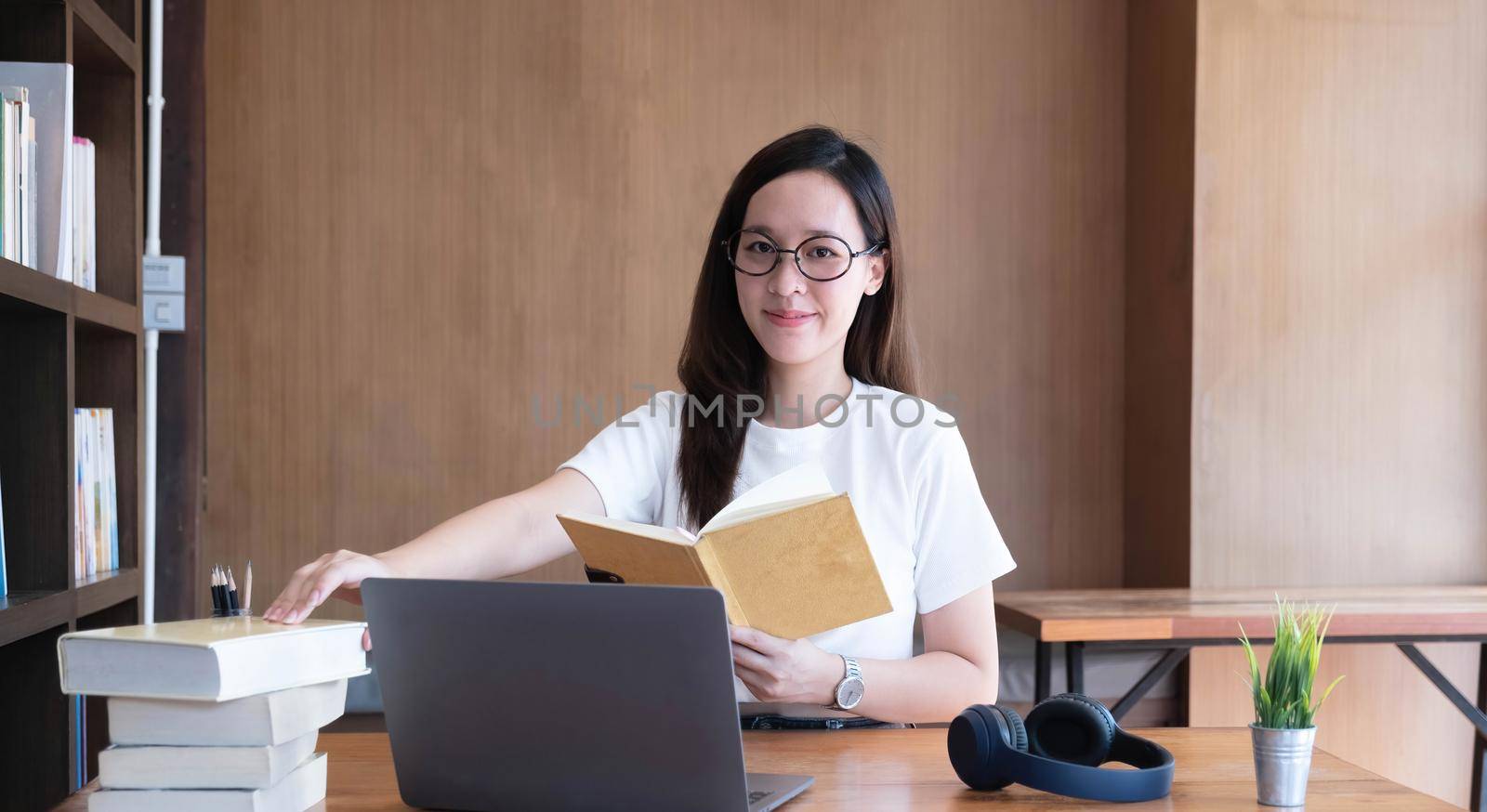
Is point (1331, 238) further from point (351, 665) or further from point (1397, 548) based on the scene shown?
point (351, 665)

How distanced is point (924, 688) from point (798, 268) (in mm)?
548

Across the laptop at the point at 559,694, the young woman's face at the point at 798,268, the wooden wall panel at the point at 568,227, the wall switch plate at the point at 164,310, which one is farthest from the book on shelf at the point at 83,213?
the laptop at the point at 559,694

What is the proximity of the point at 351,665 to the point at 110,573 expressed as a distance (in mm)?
1432

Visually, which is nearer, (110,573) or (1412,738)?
(110,573)

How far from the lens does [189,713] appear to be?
32.8 inches

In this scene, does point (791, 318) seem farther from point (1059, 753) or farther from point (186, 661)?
point (186, 661)

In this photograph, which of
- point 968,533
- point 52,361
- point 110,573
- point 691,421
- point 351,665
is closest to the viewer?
point 351,665

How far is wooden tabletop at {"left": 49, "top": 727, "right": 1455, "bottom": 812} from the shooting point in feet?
3.03

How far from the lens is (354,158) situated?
3084 mm

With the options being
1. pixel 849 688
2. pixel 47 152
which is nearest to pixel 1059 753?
pixel 849 688

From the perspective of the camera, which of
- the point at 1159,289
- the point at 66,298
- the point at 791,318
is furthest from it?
the point at 1159,289

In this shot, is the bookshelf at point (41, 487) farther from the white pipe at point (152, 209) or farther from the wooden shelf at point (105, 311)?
the white pipe at point (152, 209)

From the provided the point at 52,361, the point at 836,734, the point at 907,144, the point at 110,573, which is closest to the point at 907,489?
the point at 836,734

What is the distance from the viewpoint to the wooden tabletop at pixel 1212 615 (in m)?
2.34
